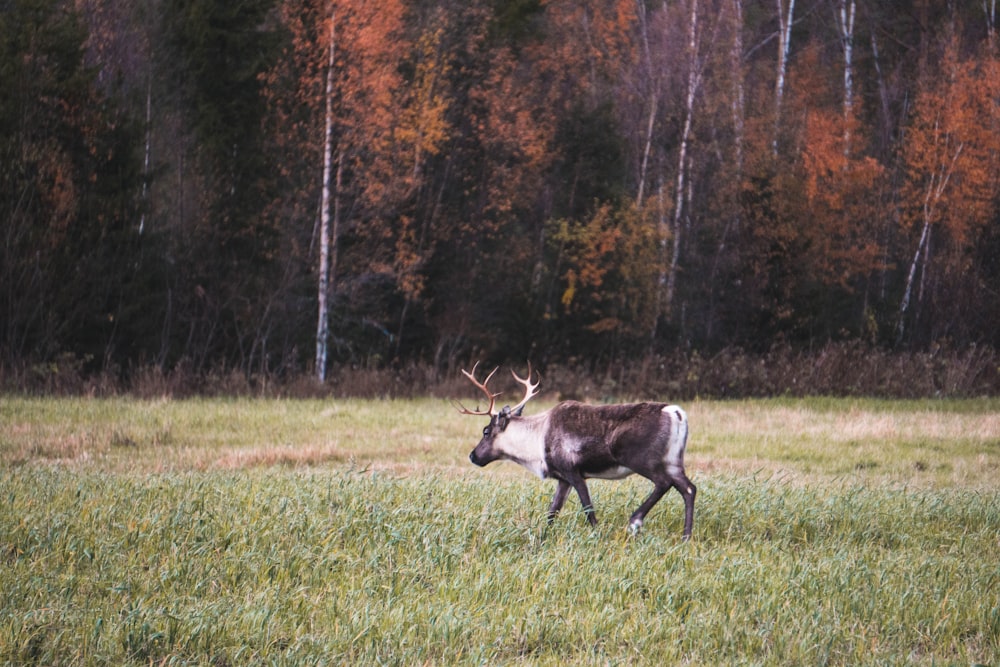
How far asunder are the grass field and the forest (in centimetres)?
A: 1162

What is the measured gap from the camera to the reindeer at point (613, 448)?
925cm

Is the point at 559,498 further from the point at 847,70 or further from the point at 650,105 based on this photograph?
the point at 847,70

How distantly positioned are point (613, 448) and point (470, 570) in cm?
225

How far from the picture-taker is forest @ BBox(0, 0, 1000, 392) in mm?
23766

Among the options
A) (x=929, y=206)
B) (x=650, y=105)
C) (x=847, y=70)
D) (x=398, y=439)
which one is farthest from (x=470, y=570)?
(x=847, y=70)

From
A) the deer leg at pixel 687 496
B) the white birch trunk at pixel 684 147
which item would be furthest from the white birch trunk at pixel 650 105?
the deer leg at pixel 687 496

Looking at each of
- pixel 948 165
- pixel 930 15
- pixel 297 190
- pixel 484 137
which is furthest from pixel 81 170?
pixel 930 15

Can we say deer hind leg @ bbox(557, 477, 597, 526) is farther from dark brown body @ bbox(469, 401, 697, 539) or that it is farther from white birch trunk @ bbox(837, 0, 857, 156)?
white birch trunk @ bbox(837, 0, 857, 156)

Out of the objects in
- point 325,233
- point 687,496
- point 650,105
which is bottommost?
point 687,496

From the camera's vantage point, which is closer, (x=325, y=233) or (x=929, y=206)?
(x=325, y=233)

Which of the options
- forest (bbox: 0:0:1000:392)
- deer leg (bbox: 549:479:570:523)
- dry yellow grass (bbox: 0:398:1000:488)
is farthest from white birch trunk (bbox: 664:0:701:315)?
deer leg (bbox: 549:479:570:523)

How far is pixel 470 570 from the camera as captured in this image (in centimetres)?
759

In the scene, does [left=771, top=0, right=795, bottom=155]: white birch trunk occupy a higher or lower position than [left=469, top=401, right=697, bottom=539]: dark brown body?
higher

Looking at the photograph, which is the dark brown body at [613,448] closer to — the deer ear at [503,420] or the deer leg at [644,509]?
the deer leg at [644,509]
